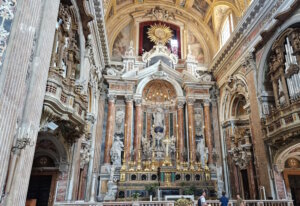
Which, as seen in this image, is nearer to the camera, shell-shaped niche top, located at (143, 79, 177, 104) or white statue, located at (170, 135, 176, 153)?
white statue, located at (170, 135, 176, 153)

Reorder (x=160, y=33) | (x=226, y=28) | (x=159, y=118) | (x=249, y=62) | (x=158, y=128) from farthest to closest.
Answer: (x=160, y=33) < (x=226, y=28) < (x=159, y=118) < (x=158, y=128) < (x=249, y=62)

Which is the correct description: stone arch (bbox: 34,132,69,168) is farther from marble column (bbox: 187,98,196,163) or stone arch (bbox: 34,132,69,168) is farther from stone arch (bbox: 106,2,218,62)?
stone arch (bbox: 106,2,218,62)

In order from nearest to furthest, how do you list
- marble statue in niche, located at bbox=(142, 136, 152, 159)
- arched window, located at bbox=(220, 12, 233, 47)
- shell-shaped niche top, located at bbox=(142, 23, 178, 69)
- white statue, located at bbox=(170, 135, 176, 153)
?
marble statue in niche, located at bbox=(142, 136, 152, 159) < white statue, located at bbox=(170, 135, 176, 153) < arched window, located at bbox=(220, 12, 233, 47) < shell-shaped niche top, located at bbox=(142, 23, 178, 69)

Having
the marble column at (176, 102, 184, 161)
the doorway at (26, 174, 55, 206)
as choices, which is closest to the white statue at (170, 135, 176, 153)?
the marble column at (176, 102, 184, 161)

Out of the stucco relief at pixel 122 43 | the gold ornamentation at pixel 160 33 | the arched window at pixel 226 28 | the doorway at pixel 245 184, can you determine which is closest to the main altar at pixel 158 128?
the stucco relief at pixel 122 43

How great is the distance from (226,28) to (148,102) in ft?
26.9

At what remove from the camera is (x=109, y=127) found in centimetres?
1571

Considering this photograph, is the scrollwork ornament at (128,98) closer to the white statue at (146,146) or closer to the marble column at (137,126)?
the marble column at (137,126)

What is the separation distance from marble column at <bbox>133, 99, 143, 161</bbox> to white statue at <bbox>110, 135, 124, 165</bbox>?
96 centimetres

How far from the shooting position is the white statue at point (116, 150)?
48.8ft

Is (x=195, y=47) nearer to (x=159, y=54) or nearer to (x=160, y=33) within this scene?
(x=160, y=33)

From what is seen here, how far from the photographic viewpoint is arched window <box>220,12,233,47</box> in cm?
1697

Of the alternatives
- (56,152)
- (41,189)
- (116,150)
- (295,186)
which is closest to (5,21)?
(56,152)

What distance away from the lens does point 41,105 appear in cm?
620
